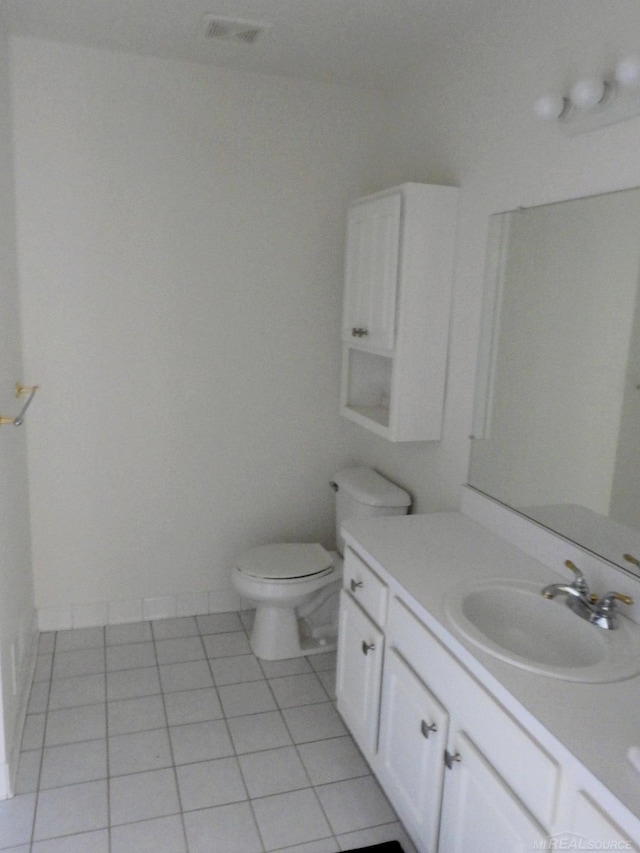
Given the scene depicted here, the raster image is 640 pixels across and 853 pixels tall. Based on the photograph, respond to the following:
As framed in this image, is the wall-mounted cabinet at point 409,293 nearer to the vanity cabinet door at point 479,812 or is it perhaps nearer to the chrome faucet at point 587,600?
the chrome faucet at point 587,600

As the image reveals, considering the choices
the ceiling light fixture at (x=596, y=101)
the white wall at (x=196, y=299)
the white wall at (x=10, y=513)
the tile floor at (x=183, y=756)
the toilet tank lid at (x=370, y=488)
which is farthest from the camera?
the toilet tank lid at (x=370, y=488)

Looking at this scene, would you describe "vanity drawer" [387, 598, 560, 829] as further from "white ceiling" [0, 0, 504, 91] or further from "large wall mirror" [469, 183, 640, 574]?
"white ceiling" [0, 0, 504, 91]

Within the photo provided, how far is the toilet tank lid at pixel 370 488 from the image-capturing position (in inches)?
107

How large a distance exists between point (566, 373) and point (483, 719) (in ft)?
3.17

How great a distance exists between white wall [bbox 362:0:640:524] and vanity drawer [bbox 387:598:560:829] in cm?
77

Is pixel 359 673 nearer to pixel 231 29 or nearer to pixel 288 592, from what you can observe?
pixel 288 592

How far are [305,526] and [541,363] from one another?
1631 mm

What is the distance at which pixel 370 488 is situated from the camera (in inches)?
110

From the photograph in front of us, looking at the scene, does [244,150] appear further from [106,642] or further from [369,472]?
[106,642]

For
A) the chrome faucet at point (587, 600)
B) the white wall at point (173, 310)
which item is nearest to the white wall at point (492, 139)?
the white wall at point (173, 310)

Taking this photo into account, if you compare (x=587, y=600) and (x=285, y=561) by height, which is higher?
(x=587, y=600)

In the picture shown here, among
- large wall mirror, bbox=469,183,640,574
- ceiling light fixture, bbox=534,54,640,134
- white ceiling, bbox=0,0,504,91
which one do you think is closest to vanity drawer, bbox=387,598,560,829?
large wall mirror, bbox=469,183,640,574

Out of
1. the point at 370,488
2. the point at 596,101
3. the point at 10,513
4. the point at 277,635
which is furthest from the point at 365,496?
the point at 596,101

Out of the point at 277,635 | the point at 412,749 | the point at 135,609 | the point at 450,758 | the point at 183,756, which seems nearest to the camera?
the point at 450,758
